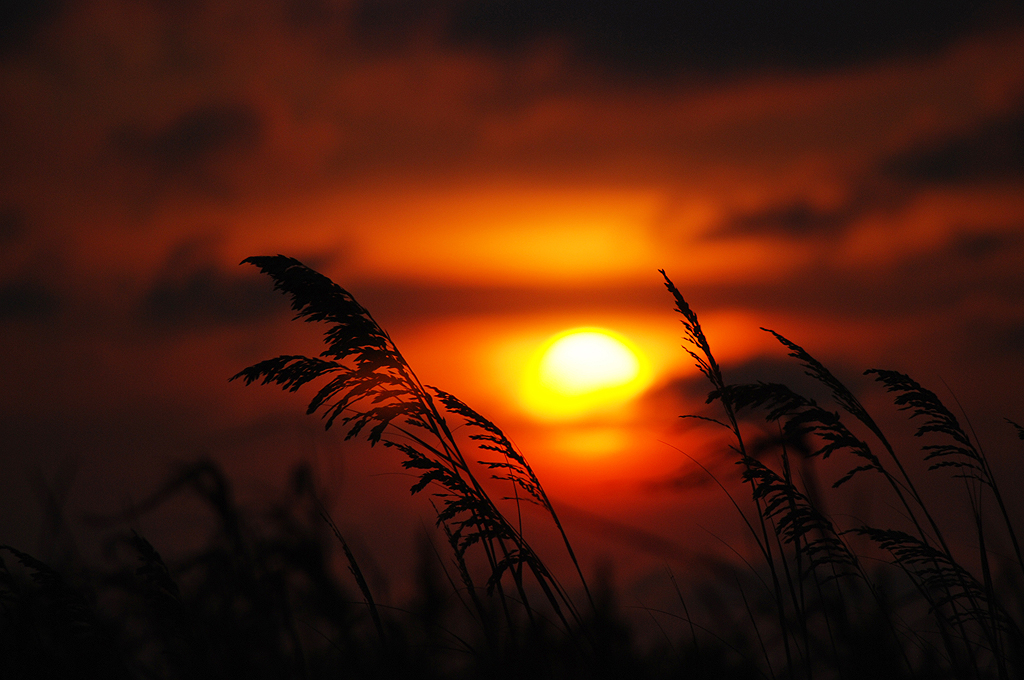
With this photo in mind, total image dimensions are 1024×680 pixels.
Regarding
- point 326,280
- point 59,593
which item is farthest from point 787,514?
point 59,593

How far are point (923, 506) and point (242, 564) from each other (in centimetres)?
253

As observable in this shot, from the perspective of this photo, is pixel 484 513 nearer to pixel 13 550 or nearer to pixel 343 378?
pixel 343 378

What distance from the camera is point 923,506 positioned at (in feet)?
10.3

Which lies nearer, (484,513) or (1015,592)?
(484,513)

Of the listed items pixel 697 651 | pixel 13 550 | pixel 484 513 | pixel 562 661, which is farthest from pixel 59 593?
pixel 697 651

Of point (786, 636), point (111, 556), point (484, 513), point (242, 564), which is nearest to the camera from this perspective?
point (484, 513)

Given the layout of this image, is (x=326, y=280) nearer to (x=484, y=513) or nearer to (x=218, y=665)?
(x=484, y=513)

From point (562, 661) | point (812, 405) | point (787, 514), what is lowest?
point (562, 661)

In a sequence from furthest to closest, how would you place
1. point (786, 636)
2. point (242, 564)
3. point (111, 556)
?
1. point (111, 556)
2. point (242, 564)
3. point (786, 636)

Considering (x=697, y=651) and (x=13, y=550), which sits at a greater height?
(x=13, y=550)

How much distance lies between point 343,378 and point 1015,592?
2464 mm

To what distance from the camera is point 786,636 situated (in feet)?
9.45

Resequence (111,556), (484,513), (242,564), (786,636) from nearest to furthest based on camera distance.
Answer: (484,513), (786,636), (242,564), (111,556)

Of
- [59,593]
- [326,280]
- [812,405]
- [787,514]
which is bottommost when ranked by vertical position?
[59,593]
